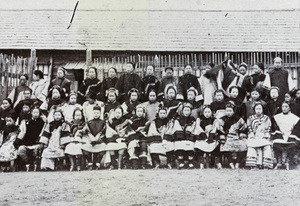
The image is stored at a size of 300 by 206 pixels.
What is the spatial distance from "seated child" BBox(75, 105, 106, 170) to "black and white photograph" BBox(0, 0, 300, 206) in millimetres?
12

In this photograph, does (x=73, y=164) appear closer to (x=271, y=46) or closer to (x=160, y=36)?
(x=160, y=36)

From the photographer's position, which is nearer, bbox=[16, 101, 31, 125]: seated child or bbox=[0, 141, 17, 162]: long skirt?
bbox=[0, 141, 17, 162]: long skirt

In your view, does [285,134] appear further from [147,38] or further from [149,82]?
[147,38]

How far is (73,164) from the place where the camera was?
15.4 feet

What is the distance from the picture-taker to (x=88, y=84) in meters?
4.93

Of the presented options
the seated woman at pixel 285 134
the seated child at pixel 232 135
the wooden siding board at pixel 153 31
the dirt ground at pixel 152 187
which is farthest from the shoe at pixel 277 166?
the wooden siding board at pixel 153 31

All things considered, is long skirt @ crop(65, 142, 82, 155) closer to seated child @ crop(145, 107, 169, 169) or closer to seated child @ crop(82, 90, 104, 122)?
seated child @ crop(82, 90, 104, 122)

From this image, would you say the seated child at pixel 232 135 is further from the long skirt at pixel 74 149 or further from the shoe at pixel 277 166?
the long skirt at pixel 74 149

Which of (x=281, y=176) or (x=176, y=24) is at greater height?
(x=176, y=24)

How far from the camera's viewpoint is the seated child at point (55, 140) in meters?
4.72

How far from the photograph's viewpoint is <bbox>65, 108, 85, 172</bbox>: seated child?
470cm

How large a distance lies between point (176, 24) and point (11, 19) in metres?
2.08

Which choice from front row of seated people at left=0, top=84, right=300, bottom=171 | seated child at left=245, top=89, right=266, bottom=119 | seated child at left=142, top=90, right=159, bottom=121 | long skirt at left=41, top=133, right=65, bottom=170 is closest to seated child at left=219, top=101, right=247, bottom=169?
front row of seated people at left=0, top=84, right=300, bottom=171

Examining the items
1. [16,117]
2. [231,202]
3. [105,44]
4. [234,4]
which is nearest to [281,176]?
[231,202]
